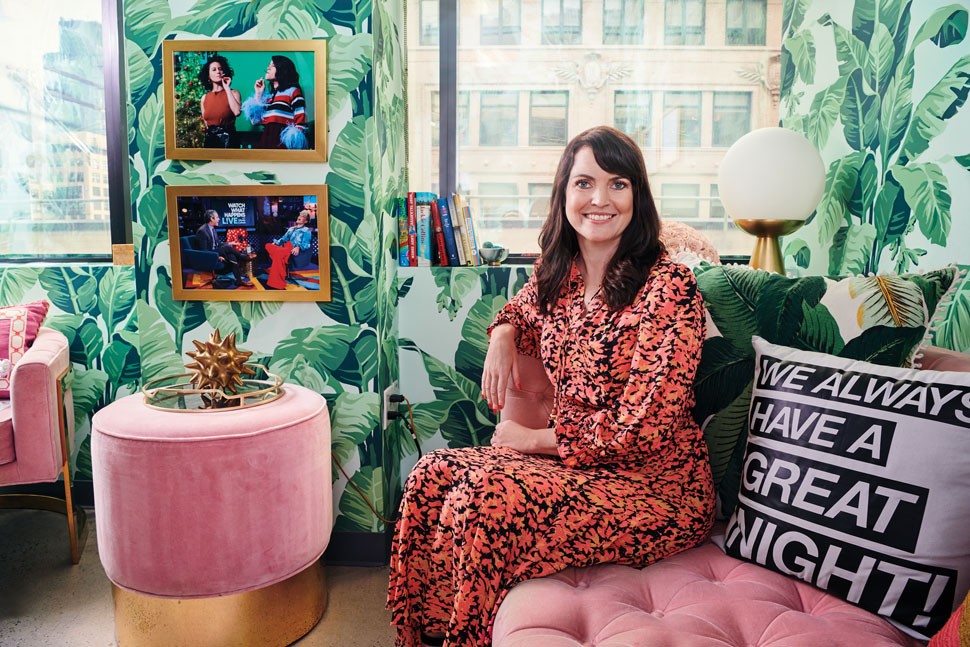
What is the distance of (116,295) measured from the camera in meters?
A: 2.54

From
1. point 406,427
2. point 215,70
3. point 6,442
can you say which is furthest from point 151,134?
point 406,427

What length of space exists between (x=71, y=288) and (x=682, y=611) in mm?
2522

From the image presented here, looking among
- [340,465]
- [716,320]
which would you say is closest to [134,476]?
[340,465]

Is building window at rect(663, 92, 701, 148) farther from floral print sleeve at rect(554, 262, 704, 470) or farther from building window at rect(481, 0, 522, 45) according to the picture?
floral print sleeve at rect(554, 262, 704, 470)

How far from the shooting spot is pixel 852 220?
6.79 ft

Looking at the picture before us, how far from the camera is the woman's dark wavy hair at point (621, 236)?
149 cm

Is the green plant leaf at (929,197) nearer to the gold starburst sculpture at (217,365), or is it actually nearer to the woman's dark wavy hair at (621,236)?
the woman's dark wavy hair at (621,236)

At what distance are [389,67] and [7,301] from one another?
5.88ft

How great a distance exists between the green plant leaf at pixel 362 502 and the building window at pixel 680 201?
147 cm

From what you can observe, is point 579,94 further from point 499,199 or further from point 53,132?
point 53,132

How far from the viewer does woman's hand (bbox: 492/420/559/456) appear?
1493 millimetres

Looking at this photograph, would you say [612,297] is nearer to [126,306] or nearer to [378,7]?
[378,7]

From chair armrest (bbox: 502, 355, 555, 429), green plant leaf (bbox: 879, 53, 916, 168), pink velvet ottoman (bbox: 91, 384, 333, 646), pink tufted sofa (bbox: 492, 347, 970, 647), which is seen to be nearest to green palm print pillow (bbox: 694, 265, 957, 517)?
pink tufted sofa (bbox: 492, 347, 970, 647)

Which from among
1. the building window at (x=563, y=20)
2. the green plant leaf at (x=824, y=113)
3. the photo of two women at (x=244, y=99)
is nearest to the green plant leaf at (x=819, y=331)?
the green plant leaf at (x=824, y=113)
